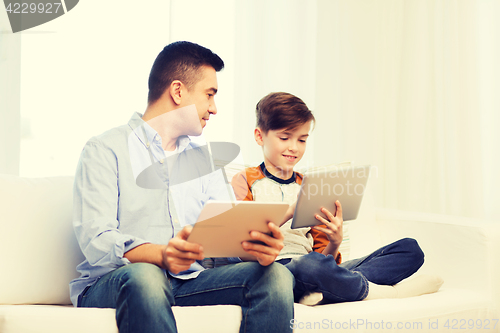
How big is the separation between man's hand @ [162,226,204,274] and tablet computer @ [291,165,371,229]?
0.42 m

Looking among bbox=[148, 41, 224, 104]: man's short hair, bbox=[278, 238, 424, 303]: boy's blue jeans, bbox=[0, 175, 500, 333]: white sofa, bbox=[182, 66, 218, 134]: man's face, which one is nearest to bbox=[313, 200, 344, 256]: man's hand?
bbox=[278, 238, 424, 303]: boy's blue jeans

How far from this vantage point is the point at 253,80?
2654 millimetres

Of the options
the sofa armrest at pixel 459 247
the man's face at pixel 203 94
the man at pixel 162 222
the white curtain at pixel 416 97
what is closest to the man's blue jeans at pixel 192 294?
the man at pixel 162 222

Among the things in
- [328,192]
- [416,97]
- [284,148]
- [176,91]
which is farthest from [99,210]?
[416,97]

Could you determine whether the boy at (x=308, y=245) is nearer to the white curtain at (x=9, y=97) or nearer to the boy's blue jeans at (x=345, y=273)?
the boy's blue jeans at (x=345, y=273)

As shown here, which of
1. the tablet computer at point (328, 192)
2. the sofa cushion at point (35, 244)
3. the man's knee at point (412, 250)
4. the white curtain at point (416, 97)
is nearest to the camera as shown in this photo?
the sofa cushion at point (35, 244)

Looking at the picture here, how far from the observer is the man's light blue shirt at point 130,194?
1.01m

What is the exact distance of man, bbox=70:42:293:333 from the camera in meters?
0.96

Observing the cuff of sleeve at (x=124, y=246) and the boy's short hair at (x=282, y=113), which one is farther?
the boy's short hair at (x=282, y=113)

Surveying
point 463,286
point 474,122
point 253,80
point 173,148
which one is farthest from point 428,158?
point 173,148

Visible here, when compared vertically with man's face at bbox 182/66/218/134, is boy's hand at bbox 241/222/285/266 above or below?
below

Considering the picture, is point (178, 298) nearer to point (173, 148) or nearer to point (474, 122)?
point (173, 148)

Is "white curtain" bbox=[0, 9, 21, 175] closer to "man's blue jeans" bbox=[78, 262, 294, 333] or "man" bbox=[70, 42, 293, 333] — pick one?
"man" bbox=[70, 42, 293, 333]

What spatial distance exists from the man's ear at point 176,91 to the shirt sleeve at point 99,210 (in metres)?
0.26
